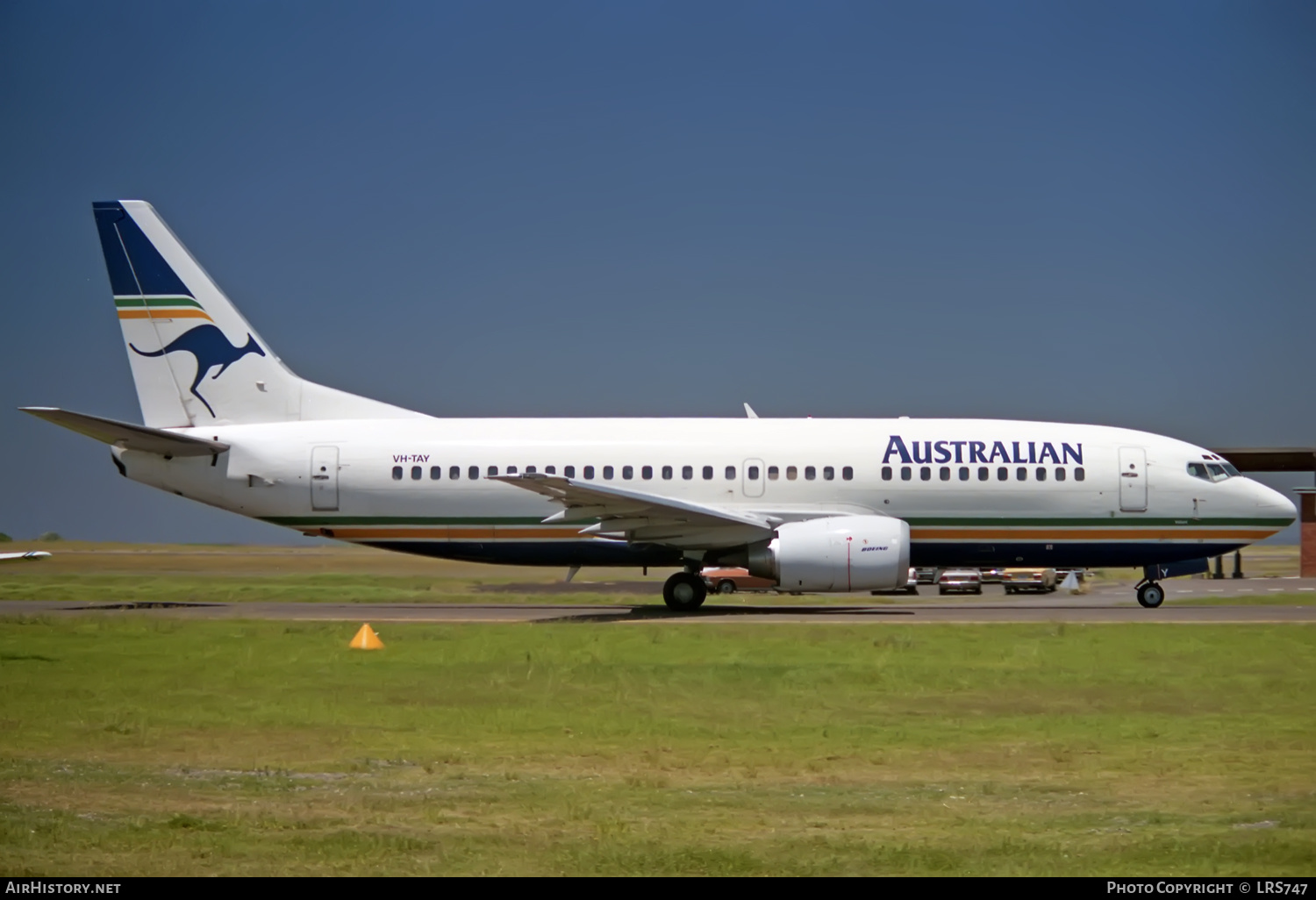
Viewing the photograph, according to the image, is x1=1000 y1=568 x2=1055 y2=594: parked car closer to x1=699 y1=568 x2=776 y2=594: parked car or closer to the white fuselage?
x1=699 y1=568 x2=776 y2=594: parked car

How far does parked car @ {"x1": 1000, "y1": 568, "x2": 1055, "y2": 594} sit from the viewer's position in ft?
162

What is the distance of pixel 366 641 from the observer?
2130 centimetres

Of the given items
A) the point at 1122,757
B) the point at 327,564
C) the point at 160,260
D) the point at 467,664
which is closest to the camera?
the point at 1122,757

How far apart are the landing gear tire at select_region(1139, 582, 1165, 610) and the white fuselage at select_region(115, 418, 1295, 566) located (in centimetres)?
91

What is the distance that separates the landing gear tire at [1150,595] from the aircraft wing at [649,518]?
8.56 meters

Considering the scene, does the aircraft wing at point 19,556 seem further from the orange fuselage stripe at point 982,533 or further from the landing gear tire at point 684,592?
the landing gear tire at point 684,592

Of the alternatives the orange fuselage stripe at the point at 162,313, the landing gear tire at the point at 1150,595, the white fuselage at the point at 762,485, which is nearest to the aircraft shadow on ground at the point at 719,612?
the white fuselage at the point at 762,485

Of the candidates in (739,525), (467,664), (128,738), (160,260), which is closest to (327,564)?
(160,260)

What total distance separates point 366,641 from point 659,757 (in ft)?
33.9

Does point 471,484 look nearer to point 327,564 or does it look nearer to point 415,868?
point 415,868

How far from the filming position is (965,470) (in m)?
30.2

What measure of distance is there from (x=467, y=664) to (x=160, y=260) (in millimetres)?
16951

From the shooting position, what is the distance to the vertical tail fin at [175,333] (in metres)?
31.7

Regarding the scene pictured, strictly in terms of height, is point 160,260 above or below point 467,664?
above
